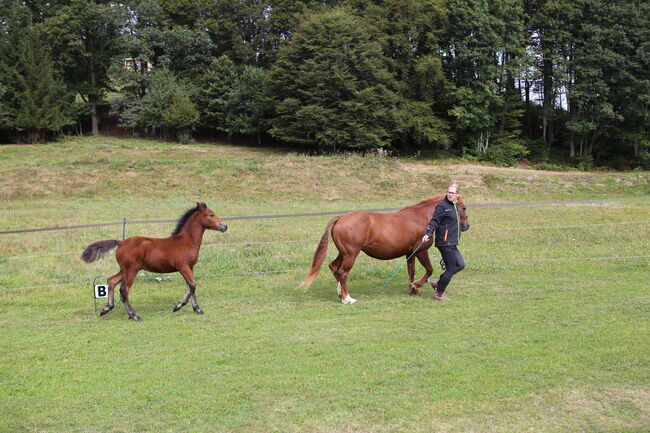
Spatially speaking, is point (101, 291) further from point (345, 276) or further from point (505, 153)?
point (505, 153)

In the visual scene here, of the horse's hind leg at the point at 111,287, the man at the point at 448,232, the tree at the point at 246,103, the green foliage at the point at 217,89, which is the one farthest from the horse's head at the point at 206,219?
the green foliage at the point at 217,89

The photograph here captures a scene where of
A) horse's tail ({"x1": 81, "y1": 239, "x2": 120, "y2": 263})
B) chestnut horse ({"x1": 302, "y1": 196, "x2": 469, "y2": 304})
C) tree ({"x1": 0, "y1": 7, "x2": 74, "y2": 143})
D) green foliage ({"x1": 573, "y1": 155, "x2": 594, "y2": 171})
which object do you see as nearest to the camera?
horse's tail ({"x1": 81, "y1": 239, "x2": 120, "y2": 263})

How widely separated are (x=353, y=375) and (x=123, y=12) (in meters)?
66.3

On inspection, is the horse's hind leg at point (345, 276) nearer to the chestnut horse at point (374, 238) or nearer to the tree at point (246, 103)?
the chestnut horse at point (374, 238)

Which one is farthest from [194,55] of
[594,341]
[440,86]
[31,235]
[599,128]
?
[594,341]

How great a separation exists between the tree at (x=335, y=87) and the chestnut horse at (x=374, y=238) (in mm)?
43013

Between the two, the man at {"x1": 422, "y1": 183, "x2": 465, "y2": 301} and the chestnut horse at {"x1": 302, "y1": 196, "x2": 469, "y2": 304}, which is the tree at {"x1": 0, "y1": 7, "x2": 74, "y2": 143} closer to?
the chestnut horse at {"x1": 302, "y1": 196, "x2": 469, "y2": 304}

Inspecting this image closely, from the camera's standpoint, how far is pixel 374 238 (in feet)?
39.0

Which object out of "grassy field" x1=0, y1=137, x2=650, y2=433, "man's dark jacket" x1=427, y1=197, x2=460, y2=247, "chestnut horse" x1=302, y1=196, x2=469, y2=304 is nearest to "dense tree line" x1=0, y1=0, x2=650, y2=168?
"grassy field" x1=0, y1=137, x2=650, y2=433

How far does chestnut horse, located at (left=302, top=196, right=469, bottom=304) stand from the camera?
Answer: 1170cm

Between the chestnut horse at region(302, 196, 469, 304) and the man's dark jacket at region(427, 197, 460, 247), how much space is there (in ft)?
1.77

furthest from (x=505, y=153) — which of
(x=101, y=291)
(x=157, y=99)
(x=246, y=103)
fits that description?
(x=101, y=291)

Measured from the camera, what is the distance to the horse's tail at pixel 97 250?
10.4 m

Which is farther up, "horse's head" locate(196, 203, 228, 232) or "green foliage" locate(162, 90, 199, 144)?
"green foliage" locate(162, 90, 199, 144)
